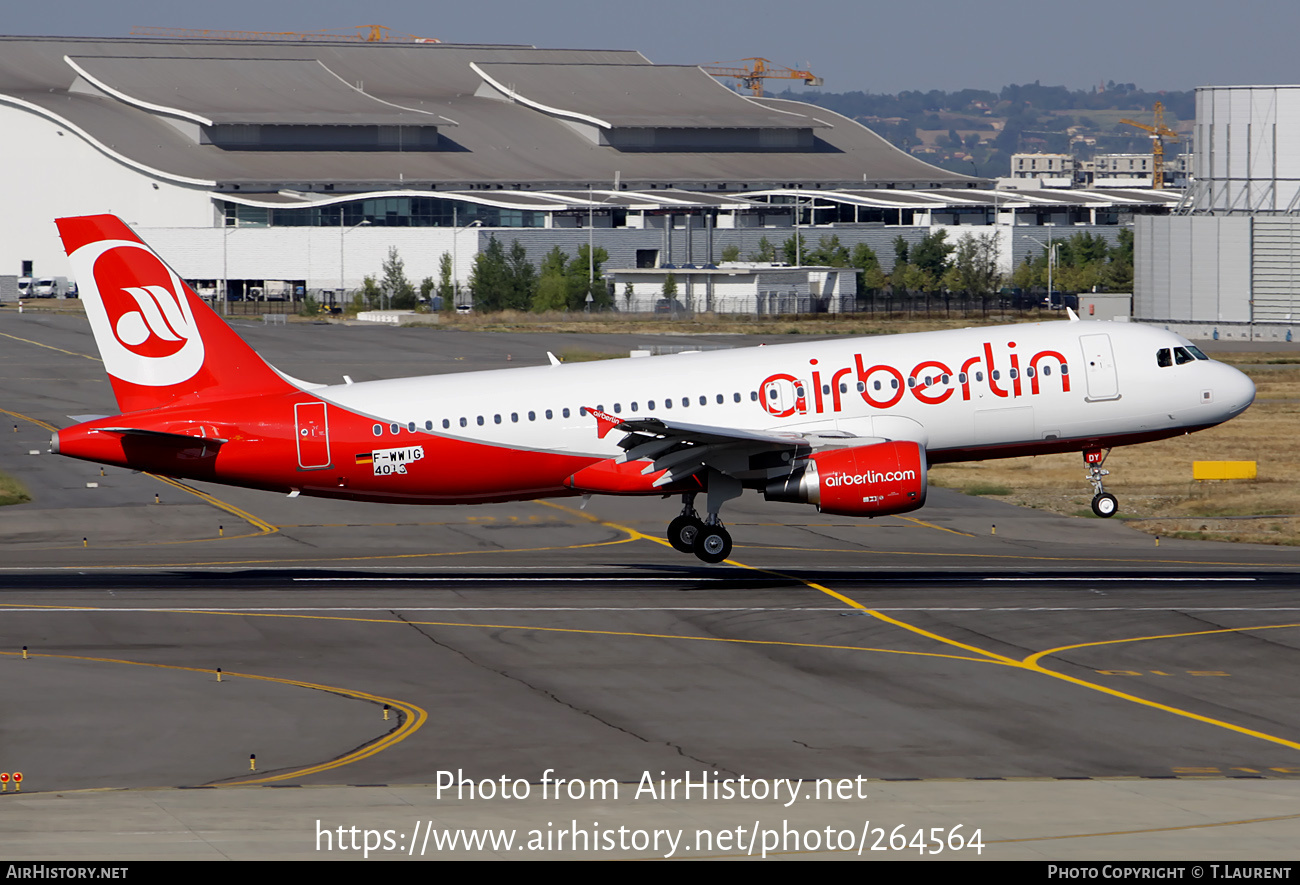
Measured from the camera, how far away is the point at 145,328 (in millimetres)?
41062

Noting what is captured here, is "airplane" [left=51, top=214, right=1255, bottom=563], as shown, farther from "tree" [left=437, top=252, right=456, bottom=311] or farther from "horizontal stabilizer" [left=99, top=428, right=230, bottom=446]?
"tree" [left=437, top=252, right=456, bottom=311]

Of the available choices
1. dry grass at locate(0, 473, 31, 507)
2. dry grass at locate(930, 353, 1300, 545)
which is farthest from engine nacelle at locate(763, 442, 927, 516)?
dry grass at locate(0, 473, 31, 507)

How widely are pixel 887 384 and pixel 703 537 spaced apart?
20.3 ft

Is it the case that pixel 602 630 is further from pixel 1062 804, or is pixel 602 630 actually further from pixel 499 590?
pixel 1062 804

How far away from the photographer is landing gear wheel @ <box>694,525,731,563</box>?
1665 inches

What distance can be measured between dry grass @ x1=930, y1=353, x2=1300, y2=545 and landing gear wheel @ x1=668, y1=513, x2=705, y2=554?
54.7 feet

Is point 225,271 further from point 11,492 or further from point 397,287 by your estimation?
point 11,492

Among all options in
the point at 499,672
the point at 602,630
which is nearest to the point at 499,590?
the point at 602,630

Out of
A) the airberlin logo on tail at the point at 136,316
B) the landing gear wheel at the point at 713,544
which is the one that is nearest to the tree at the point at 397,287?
the airberlin logo on tail at the point at 136,316

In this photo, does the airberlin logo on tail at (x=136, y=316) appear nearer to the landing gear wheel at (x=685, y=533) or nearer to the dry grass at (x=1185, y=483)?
the landing gear wheel at (x=685, y=533)

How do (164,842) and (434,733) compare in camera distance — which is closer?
(164,842)

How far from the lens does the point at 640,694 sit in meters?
29.7

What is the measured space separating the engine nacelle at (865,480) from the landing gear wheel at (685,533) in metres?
3.59
